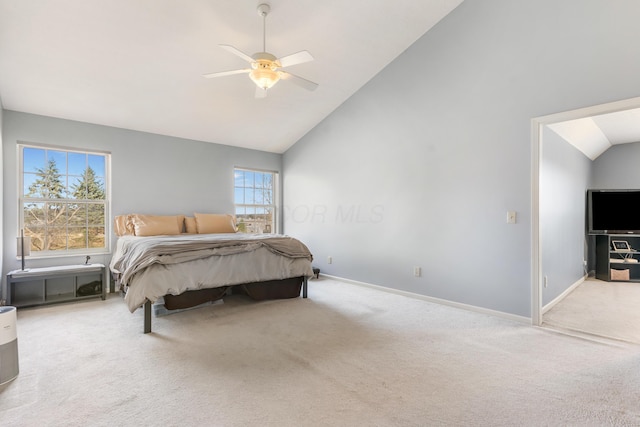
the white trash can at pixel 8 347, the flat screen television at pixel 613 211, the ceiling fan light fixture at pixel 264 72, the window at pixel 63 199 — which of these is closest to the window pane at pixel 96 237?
the window at pixel 63 199

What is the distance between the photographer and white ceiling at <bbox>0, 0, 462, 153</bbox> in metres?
2.90

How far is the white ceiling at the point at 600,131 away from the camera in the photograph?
→ 383 centimetres

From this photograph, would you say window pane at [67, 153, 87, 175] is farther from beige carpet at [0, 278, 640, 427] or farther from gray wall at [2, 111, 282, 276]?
beige carpet at [0, 278, 640, 427]

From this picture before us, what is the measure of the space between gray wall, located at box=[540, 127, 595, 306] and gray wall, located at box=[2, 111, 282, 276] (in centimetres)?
447

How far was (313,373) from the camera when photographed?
2.15 metres

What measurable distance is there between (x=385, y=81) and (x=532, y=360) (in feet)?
11.8

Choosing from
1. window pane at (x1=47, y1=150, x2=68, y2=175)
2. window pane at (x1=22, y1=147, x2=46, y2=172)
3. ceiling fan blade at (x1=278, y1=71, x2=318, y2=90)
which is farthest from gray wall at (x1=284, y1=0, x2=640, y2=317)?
window pane at (x1=22, y1=147, x2=46, y2=172)

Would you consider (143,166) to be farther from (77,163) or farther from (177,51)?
(177,51)

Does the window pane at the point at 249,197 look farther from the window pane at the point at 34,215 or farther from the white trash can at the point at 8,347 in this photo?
the white trash can at the point at 8,347

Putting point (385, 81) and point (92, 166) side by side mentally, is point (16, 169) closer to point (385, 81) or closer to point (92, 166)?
point (92, 166)

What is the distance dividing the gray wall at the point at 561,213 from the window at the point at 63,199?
5.46 m

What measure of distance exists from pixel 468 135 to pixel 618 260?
12.6 feet

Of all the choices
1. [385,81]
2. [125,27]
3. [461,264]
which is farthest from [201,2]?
[461,264]

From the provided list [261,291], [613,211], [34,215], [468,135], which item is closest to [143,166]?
[34,215]
